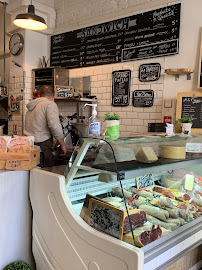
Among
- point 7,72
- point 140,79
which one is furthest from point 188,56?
point 7,72

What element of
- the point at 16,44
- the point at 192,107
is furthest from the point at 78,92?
the point at 192,107

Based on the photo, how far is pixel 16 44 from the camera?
5.74m

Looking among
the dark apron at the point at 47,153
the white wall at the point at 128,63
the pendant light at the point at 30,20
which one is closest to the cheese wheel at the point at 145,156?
the dark apron at the point at 47,153

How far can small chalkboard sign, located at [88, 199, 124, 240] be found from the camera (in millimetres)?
1339

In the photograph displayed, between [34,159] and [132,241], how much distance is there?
0.84 m

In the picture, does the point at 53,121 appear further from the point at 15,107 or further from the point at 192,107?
the point at 15,107

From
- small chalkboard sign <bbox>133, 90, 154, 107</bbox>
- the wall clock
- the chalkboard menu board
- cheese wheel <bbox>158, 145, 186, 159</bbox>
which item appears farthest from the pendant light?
cheese wheel <bbox>158, 145, 186, 159</bbox>

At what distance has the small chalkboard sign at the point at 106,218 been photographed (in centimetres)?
134

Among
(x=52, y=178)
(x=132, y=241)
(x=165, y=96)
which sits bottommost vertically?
(x=132, y=241)

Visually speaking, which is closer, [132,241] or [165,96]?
[132,241]

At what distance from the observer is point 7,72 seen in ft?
23.0

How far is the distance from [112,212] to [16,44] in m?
5.26

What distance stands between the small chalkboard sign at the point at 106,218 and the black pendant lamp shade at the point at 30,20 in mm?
3364

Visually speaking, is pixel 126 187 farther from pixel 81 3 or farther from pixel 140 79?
pixel 81 3
